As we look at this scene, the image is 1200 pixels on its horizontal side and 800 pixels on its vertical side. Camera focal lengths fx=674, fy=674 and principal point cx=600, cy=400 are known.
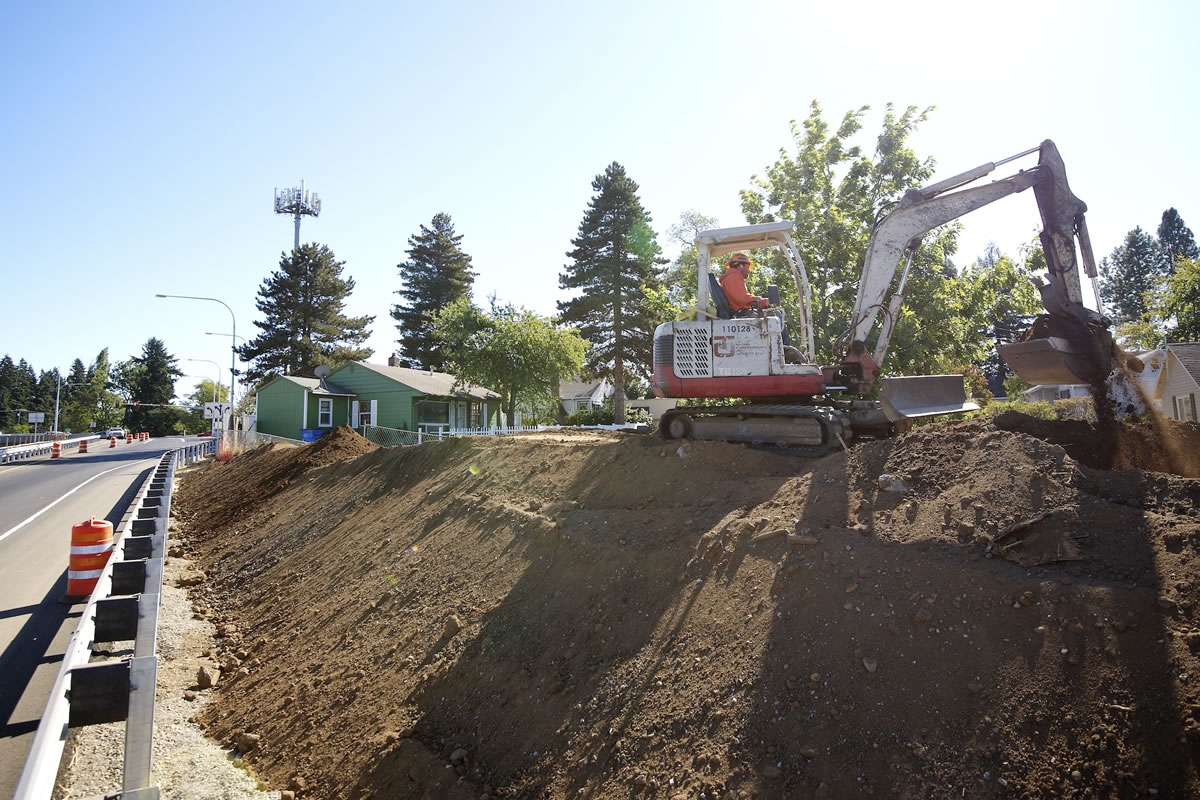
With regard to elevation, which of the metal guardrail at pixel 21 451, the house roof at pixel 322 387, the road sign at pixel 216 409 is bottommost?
the metal guardrail at pixel 21 451

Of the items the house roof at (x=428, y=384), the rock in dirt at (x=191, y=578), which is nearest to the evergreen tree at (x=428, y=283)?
the house roof at (x=428, y=384)

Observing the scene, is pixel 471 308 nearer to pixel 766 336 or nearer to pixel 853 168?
pixel 853 168

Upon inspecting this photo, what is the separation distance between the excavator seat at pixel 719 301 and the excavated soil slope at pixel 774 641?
2.19 metres

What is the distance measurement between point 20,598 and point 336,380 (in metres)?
27.9

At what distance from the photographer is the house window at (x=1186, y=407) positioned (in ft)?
55.4

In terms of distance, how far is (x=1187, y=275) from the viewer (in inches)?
816

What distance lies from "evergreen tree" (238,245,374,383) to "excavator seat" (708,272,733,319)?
1930 inches

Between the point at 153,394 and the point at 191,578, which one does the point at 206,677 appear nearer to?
the point at 191,578

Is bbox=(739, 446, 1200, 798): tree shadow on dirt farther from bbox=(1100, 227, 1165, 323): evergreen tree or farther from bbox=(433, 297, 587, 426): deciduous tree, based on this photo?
bbox=(1100, 227, 1165, 323): evergreen tree

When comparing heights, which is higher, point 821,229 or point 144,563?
point 821,229

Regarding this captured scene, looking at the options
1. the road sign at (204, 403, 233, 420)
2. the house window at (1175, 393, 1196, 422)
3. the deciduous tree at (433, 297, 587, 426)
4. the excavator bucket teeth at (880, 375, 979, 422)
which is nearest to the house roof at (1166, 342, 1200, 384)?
the house window at (1175, 393, 1196, 422)

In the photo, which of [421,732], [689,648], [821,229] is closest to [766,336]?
[689,648]

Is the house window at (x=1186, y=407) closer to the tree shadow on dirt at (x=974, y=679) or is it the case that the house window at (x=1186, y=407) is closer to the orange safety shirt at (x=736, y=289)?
the orange safety shirt at (x=736, y=289)

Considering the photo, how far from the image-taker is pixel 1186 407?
60.0 feet
